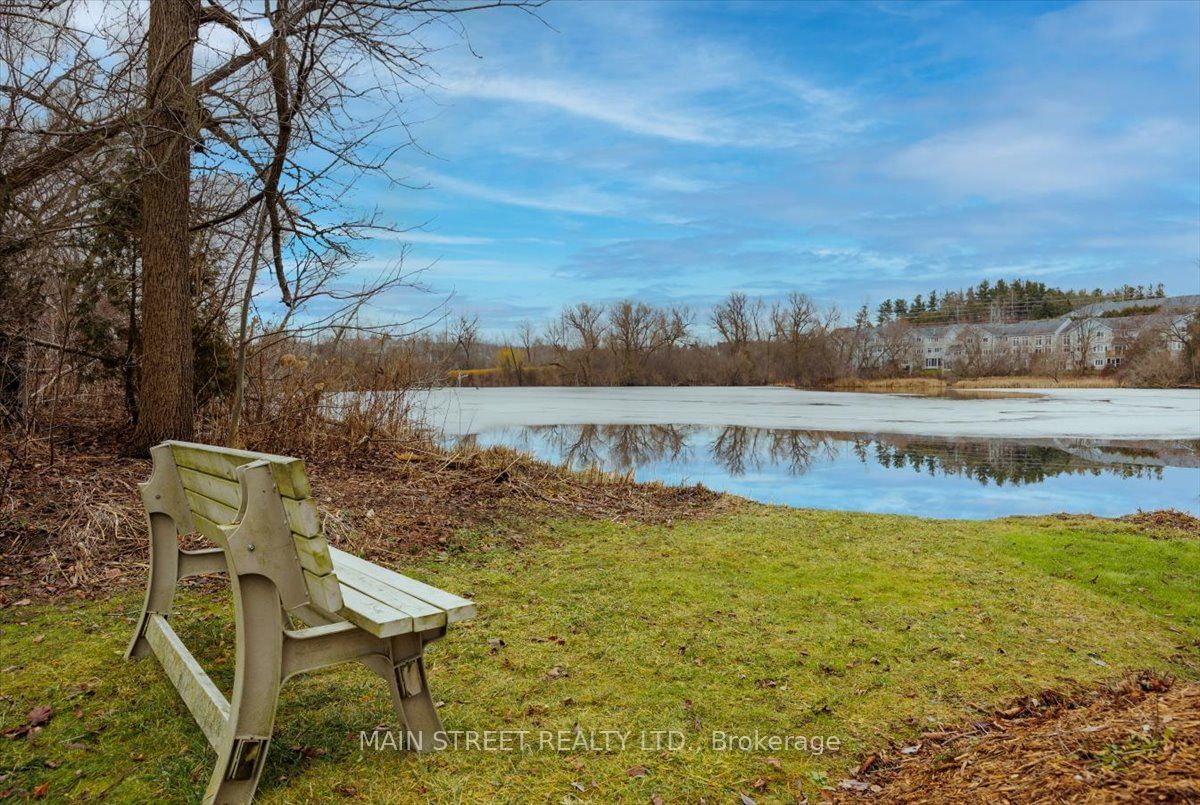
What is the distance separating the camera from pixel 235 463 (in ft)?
8.20

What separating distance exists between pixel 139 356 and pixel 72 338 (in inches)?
32.2

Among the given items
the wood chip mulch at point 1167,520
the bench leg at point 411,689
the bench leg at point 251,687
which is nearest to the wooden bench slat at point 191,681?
the bench leg at point 251,687

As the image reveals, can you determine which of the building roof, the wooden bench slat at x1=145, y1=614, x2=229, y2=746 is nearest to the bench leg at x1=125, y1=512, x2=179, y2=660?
the wooden bench slat at x1=145, y1=614, x2=229, y2=746

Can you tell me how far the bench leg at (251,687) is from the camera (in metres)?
2.27

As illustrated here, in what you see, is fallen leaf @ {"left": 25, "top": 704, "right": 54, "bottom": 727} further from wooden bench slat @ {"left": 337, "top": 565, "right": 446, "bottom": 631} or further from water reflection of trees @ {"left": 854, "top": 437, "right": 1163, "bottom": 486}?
water reflection of trees @ {"left": 854, "top": 437, "right": 1163, "bottom": 486}

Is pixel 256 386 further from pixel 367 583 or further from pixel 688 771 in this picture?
pixel 688 771

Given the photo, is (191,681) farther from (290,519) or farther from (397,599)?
(290,519)

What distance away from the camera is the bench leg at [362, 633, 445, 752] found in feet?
8.43

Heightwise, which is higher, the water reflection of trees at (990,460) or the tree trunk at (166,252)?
the tree trunk at (166,252)

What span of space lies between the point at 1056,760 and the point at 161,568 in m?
3.85

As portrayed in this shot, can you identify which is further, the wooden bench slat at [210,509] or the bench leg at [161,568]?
the bench leg at [161,568]

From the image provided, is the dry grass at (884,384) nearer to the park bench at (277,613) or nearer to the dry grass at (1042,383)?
the dry grass at (1042,383)

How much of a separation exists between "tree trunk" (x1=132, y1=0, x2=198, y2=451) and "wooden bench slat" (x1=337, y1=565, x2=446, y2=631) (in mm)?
4670

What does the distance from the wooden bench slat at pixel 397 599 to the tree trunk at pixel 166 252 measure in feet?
15.3
